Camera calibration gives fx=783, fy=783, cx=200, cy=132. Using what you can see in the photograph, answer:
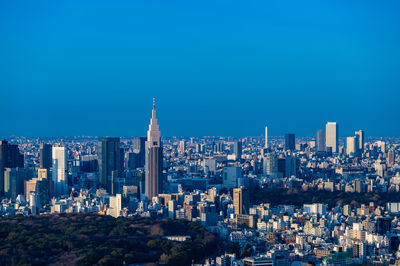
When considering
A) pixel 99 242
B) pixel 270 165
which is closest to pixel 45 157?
pixel 270 165

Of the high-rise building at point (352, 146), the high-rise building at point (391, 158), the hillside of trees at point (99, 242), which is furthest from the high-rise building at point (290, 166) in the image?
the hillside of trees at point (99, 242)

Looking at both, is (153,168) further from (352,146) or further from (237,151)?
(352,146)

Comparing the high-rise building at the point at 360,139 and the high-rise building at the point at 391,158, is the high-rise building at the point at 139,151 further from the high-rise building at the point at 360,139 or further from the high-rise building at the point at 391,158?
the high-rise building at the point at 360,139

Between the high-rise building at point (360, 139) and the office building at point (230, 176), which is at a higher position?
the high-rise building at point (360, 139)

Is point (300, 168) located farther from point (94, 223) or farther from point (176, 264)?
point (176, 264)

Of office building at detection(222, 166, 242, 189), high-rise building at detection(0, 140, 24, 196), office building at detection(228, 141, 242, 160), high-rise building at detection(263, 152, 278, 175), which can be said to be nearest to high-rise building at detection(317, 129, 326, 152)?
office building at detection(228, 141, 242, 160)

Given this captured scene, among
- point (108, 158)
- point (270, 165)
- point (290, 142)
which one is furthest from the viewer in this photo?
point (290, 142)
